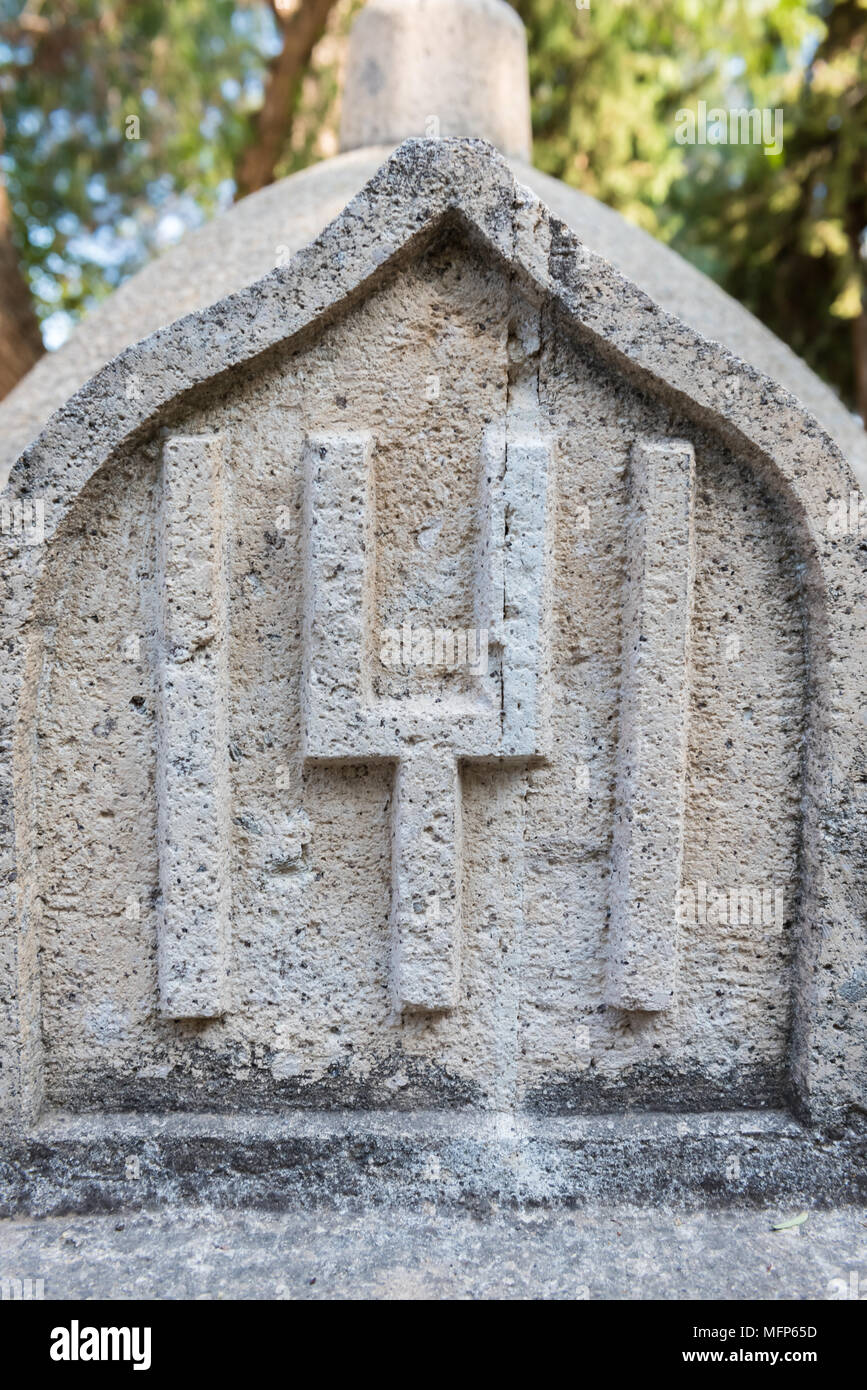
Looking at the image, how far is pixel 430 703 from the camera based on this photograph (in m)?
1.98

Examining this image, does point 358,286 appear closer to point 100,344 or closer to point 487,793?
point 487,793

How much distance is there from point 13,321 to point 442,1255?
456 centimetres

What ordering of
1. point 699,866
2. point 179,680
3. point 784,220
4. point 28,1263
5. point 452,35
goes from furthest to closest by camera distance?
point 784,220 < point 452,35 < point 699,866 < point 179,680 < point 28,1263

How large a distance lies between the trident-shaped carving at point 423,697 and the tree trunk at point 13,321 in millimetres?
3342

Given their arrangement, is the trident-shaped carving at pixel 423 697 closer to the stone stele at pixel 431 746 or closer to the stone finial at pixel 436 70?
the stone stele at pixel 431 746

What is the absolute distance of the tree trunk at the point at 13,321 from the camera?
457 centimetres

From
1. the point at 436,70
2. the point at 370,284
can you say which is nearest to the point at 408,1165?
the point at 370,284

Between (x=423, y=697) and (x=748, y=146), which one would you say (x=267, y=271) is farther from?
(x=748, y=146)

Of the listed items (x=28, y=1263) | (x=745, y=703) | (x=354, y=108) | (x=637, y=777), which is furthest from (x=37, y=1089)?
(x=354, y=108)

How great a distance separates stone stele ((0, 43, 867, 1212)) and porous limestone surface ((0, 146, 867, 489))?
0.86 meters

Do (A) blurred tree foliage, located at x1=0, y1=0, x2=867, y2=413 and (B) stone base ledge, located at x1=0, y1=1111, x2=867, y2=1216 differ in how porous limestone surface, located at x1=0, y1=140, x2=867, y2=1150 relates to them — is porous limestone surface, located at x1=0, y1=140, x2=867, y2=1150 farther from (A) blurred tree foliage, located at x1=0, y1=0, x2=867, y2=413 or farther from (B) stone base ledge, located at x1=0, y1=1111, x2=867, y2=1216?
(A) blurred tree foliage, located at x1=0, y1=0, x2=867, y2=413

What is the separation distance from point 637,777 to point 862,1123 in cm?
90

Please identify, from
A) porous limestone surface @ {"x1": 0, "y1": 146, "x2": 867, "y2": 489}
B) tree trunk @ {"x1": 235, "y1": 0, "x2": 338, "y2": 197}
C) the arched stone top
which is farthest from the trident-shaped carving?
tree trunk @ {"x1": 235, "y1": 0, "x2": 338, "y2": 197}

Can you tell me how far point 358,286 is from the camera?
189cm
